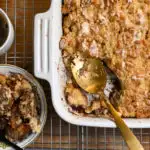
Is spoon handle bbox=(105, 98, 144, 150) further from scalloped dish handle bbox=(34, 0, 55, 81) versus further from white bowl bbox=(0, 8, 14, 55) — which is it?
white bowl bbox=(0, 8, 14, 55)

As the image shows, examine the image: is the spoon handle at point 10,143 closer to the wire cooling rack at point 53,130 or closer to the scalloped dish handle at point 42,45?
the wire cooling rack at point 53,130

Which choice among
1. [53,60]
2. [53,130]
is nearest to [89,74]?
[53,60]

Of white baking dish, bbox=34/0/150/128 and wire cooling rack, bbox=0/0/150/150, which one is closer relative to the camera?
white baking dish, bbox=34/0/150/128

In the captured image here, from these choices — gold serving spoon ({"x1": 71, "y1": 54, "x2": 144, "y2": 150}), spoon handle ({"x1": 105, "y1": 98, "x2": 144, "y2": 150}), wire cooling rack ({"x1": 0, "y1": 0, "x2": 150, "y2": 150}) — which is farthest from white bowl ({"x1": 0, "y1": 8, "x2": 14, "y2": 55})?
Answer: spoon handle ({"x1": 105, "y1": 98, "x2": 144, "y2": 150})

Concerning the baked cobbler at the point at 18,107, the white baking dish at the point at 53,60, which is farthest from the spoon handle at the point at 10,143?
the white baking dish at the point at 53,60

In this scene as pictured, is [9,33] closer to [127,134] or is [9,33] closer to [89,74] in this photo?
[89,74]

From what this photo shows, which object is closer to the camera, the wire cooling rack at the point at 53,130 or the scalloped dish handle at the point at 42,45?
the scalloped dish handle at the point at 42,45

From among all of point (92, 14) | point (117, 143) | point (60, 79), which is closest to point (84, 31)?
point (92, 14)
